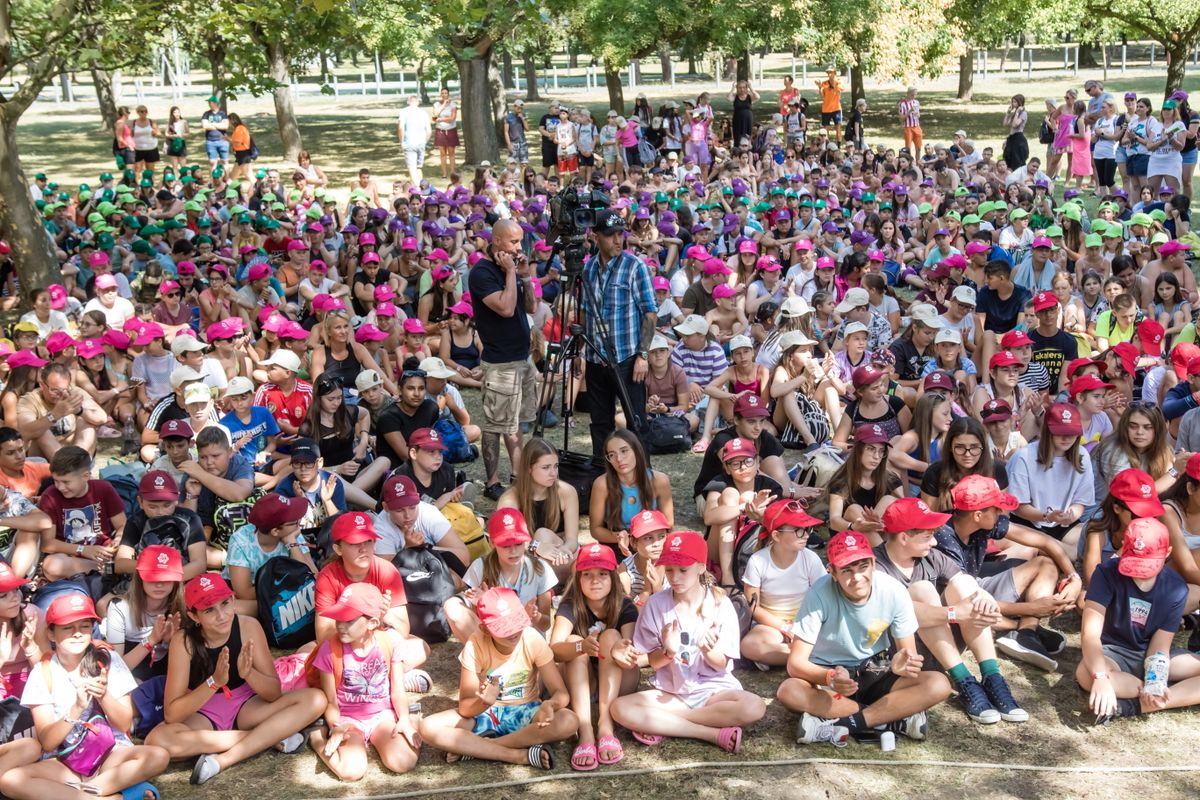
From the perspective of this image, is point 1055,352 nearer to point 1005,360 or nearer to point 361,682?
point 1005,360

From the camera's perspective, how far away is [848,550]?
5352 millimetres

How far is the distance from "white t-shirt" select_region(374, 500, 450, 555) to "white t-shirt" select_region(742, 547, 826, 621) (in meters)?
1.76

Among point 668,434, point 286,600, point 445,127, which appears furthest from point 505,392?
point 445,127

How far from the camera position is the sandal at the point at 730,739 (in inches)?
215

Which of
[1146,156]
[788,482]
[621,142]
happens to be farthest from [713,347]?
[621,142]

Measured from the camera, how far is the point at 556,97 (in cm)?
4381

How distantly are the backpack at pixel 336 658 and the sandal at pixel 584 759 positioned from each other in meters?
0.93

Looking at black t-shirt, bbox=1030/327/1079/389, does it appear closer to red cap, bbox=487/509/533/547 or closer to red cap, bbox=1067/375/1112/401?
red cap, bbox=1067/375/1112/401

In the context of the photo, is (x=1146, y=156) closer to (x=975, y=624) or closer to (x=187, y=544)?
(x=975, y=624)

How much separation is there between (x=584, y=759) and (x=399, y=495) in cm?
191

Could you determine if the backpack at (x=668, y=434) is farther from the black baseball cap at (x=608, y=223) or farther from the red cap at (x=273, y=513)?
the red cap at (x=273, y=513)

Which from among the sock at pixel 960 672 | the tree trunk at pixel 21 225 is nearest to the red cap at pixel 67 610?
the sock at pixel 960 672

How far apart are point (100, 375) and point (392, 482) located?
4.05 meters

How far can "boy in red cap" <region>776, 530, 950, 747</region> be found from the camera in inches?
215
